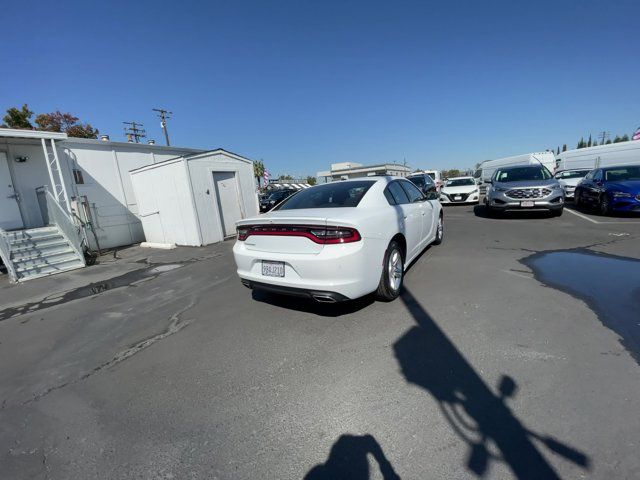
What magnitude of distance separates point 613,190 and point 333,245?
966 centimetres

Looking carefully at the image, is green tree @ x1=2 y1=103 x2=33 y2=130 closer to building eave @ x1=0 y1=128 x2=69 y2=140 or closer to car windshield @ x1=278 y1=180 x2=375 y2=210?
building eave @ x1=0 y1=128 x2=69 y2=140

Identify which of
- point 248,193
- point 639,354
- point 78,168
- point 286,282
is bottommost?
point 639,354

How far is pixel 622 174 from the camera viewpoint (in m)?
9.16

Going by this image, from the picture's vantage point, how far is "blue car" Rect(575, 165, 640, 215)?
816 centimetres

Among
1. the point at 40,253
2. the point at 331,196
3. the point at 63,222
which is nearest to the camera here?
the point at 331,196

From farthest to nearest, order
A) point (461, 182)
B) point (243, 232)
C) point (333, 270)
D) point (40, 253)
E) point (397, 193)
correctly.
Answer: point (461, 182)
point (40, 253)
point (397, 193)
point (243, 232)
point (333, 270)

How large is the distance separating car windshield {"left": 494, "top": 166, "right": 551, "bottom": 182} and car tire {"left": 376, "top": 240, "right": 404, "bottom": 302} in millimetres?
7579

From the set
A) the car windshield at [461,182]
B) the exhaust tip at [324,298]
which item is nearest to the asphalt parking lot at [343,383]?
the exhaust tip at [324,298]

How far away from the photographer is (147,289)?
5.44 m

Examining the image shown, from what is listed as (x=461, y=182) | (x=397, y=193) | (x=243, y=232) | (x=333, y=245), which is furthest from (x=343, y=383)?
(x=461, y=182)

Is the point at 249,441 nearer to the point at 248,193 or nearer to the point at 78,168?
the point at 248,193

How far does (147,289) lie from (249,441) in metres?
4.35

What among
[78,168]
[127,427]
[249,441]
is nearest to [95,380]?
[127,427]

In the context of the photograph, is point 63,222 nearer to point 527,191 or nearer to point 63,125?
point 527,191
